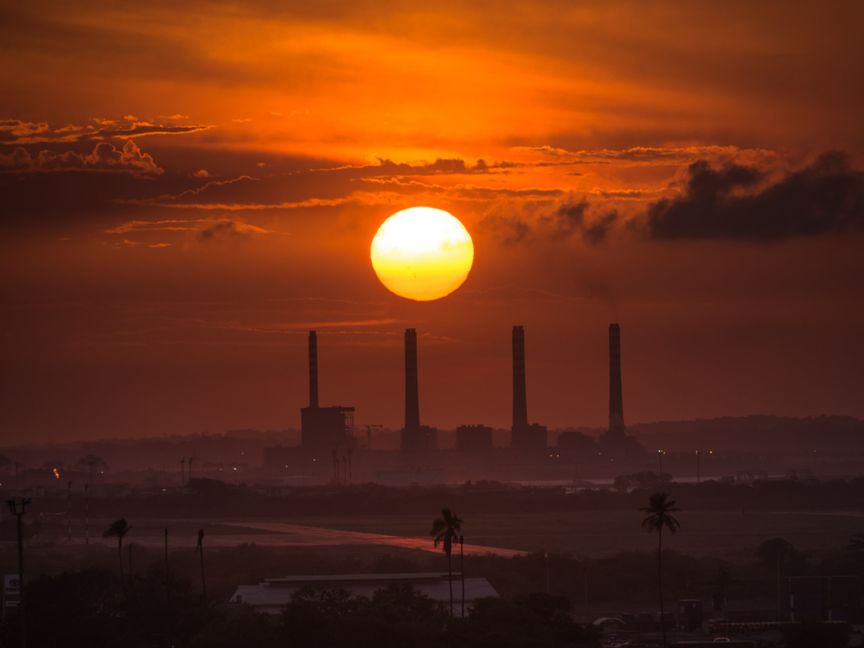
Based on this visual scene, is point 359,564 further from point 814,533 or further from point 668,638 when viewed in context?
point 814,533

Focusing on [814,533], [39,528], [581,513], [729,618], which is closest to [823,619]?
[729,618]

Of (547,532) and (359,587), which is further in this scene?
(547,532)

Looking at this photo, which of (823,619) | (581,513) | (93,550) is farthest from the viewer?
(581,513)

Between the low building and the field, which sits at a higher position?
the field

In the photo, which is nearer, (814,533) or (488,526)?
(814,533)

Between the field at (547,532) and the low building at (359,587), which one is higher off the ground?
the field at (547,532)

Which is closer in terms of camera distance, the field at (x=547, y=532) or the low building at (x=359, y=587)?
the low building at (x=359, y=587)

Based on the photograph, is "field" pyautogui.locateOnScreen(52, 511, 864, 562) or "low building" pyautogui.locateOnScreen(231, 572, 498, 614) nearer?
"low building" pyautogui.locateOnScreen(231, 572, 498, 614)

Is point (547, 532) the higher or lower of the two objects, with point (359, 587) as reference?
higher
